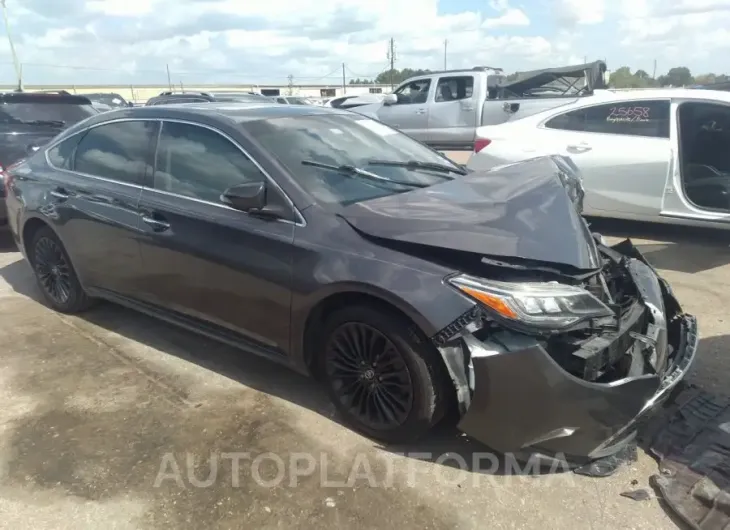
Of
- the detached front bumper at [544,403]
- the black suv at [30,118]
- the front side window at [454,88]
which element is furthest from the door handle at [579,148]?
the front side window at [454,88]

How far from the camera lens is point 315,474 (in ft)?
9.51

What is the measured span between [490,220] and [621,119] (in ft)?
14.2

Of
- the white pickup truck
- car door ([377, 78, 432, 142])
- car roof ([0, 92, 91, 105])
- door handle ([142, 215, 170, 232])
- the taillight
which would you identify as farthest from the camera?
car door ([377, 78, 432, 142])

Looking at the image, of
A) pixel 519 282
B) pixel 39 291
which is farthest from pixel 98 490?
pixel 39 291

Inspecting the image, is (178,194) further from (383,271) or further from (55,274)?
(55,274)

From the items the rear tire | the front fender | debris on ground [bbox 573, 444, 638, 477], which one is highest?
the front fender

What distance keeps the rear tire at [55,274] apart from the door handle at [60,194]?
0.31 meters

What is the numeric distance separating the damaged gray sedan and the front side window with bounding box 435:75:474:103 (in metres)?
9.44

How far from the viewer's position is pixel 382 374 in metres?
2.98

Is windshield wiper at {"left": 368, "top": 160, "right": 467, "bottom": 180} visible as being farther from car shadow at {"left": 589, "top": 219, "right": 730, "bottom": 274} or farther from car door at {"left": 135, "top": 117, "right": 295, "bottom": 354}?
car shadow at {"left": 589, "top": 219, "right": 730, "bottom": 274}

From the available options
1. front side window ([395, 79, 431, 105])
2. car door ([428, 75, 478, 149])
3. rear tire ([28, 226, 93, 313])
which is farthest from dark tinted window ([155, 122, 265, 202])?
front side window ([395, 79, 431, 105])

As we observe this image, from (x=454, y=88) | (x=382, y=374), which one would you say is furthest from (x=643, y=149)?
(x=454, y=88)

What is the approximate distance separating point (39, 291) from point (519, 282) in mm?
4495

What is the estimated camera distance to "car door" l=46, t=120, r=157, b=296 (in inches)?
157
